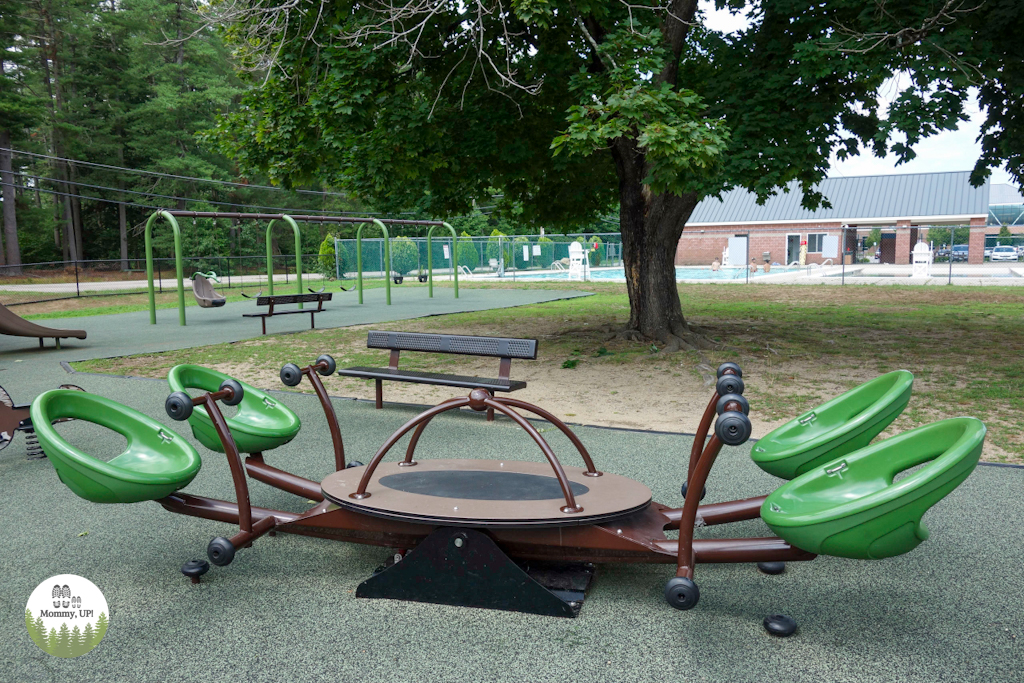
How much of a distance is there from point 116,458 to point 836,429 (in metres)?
3.35

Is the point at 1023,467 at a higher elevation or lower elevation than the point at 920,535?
lower

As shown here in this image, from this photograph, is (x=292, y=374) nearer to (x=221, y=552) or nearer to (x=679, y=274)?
(x=221, y=552)

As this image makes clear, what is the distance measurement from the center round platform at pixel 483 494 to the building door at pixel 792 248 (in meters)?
41.2

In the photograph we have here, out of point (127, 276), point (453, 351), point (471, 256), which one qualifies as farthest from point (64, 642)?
point (127, 276)

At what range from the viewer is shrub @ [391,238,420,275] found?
35938 millimetres

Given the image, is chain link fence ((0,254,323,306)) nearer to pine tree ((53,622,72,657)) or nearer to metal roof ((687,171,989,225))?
pine tree ((53,622,72,657))

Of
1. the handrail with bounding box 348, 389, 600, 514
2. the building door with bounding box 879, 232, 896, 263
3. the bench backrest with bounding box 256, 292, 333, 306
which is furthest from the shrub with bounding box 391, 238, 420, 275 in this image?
the handrail with bounding box 348, 389, 600, 514

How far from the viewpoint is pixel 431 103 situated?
29.4 ft

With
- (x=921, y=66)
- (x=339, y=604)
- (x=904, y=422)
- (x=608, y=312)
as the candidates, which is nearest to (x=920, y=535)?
(x=339, y=604)

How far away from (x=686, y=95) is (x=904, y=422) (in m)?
3.59

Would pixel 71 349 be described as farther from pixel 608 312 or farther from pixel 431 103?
pixel 608 312

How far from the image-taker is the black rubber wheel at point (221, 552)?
305 centimetres

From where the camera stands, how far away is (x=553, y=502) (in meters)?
3.06

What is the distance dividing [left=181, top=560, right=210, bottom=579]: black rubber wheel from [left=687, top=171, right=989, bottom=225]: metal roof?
4295 cm
